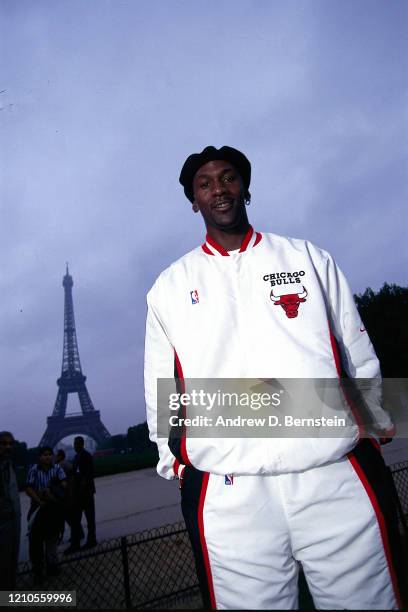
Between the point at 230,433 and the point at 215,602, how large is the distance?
2.05 feet

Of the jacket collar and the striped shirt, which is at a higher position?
the jacket collar

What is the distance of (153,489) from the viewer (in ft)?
44.1

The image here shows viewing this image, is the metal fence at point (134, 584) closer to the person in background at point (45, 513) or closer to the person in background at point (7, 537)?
the person in background at point (45, 513)

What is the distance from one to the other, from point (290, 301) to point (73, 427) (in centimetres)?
6054

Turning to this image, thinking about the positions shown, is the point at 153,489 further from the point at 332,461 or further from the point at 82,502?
the point at 332,461

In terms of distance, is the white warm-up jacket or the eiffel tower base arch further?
the eiffel tower base arch

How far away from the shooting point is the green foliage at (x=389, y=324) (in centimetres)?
3219

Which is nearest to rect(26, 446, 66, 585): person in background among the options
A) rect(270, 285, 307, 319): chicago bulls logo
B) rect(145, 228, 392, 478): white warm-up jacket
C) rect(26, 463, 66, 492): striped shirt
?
rect(26, 463, 66, 492): striped shirt

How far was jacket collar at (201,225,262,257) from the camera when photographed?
203 cm

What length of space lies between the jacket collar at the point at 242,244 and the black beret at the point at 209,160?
0.37m

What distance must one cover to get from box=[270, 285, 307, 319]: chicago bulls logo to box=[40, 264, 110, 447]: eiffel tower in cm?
5928

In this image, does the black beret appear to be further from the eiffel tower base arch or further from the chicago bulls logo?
the eiffel tower base arch

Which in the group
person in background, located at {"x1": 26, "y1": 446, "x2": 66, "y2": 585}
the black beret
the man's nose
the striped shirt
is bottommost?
person in background, located at {"x1": 26, "y1": 446, "x2": 66, "y2": 585}

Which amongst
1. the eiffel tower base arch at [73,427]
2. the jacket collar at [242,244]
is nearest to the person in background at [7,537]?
the jacket collar at [242,244]
